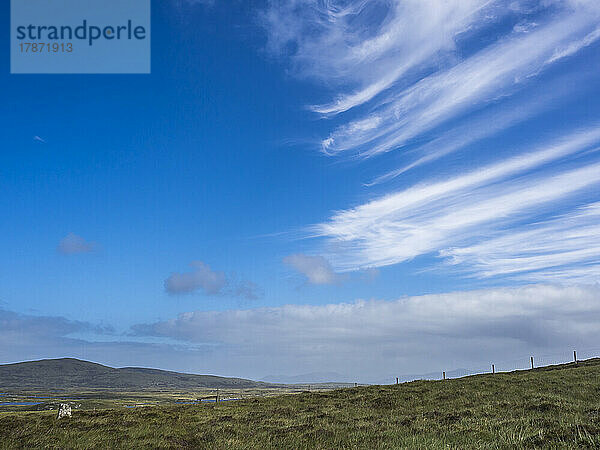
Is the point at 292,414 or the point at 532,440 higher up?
the point at 532,440

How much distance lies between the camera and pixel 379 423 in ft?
97.9

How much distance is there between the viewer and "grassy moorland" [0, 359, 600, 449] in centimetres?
2155

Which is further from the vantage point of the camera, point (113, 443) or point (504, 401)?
point (504, 401)

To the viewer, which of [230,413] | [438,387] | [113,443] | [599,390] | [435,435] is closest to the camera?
[435,435]

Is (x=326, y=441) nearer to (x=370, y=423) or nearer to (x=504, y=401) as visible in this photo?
(x=370, y=423)

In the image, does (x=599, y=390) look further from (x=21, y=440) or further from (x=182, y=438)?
(x=21, y=440)

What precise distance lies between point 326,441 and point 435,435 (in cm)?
606

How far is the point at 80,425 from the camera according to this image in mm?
34625

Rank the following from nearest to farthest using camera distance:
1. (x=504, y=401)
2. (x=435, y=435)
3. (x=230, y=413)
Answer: (x=435, y=435)
(x=504, y=401)
(x=230, y=413)

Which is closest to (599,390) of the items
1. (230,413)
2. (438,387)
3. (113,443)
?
(438,387)

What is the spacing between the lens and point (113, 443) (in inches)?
1074

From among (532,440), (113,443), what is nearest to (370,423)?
(532,440)

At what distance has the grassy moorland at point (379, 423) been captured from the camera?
21.5 metres

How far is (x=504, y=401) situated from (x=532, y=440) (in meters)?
17.7
